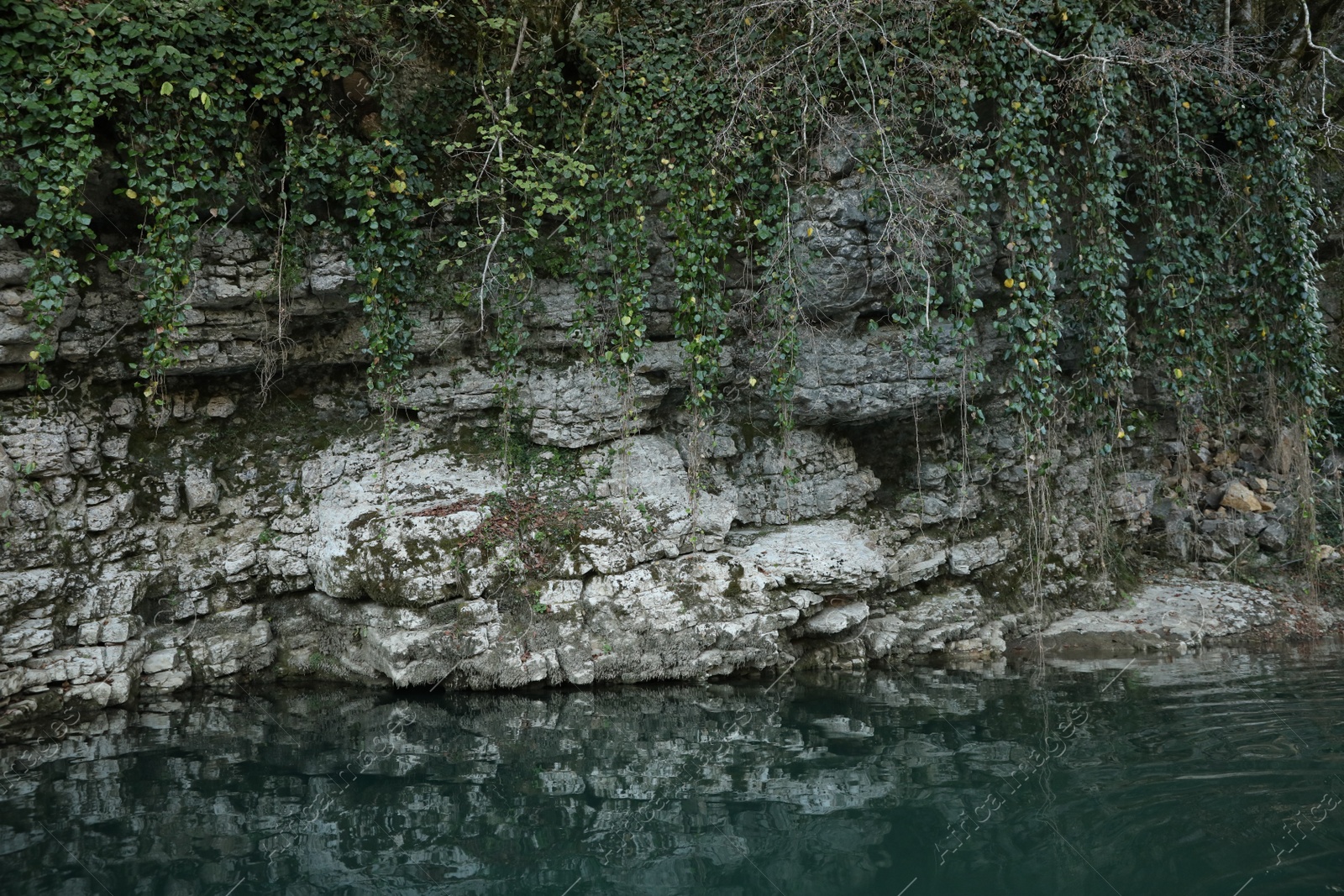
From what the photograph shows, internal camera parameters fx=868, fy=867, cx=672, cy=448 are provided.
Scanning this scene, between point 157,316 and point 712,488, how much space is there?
14.1ft

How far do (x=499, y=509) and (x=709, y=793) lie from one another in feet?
10.4

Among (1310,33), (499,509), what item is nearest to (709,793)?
(499,509)

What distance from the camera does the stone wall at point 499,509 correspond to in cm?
614

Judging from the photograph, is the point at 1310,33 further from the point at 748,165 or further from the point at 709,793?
the point at 709,793

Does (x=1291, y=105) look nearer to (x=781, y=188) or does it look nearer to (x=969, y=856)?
(x=781, y=188)

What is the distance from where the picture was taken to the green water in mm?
3441

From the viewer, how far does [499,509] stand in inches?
265

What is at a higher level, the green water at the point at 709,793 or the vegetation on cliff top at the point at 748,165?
the vegetation on cliff top at the point at 748,165

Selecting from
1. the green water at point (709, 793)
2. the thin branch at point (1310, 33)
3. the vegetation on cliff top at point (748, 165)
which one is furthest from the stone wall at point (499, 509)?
the thin branch at point (1310, 33)

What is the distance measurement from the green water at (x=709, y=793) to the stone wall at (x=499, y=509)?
55 centimetres

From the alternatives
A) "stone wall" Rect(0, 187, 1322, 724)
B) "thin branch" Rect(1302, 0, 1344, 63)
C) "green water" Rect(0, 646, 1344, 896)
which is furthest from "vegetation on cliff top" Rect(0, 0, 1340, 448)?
"green water" Rect(0, 646, 1344, 896)

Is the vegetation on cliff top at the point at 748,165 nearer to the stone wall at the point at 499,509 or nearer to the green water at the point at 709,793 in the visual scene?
the stone wall at the point at 499,509

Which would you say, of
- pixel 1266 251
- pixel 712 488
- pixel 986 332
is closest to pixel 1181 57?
A: pixel 1266 251

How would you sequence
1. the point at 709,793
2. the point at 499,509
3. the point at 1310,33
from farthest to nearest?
1. the point at 499,509
2. the point at 1310,33
3. the point at 709,793
